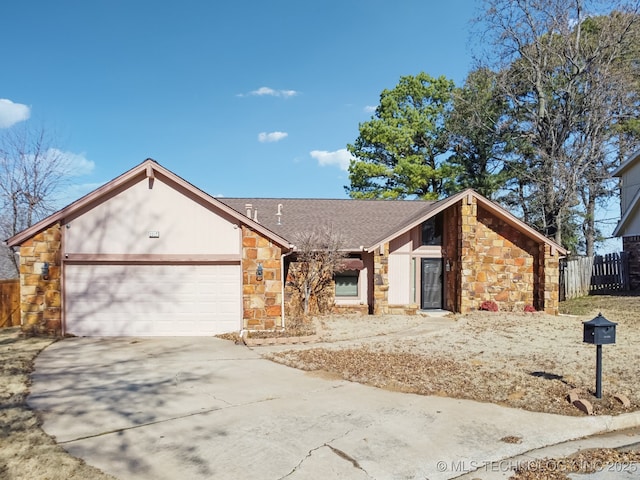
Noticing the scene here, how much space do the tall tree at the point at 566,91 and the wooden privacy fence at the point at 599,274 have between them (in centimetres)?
242

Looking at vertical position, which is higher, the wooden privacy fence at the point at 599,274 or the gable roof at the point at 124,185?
the gable roof at the point at 124,185

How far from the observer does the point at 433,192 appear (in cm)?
3069

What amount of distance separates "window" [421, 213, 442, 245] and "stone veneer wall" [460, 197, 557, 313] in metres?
1.49

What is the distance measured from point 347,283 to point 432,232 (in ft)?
13.1

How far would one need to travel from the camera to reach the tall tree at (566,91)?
70.6ft

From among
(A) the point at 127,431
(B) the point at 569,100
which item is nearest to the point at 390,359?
(A) the point at 127,431

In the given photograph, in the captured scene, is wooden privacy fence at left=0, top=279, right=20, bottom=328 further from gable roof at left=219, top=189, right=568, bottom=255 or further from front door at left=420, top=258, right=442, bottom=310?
front door at left=420, top=258, right=442, bottom=310

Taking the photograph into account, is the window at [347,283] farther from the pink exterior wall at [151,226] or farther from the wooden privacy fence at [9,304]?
the wooden privacy fence at [9,304]

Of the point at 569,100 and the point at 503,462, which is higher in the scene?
the point at 569,100

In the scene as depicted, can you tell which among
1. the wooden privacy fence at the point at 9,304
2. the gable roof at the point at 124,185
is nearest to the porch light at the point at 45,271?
the gable roof at the point at 124,185

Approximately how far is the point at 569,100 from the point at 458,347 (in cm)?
1839

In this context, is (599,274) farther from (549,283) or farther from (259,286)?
(259,286)

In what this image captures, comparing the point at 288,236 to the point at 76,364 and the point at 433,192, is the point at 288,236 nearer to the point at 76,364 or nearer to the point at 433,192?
the point at 76,364

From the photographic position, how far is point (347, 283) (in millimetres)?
16250
